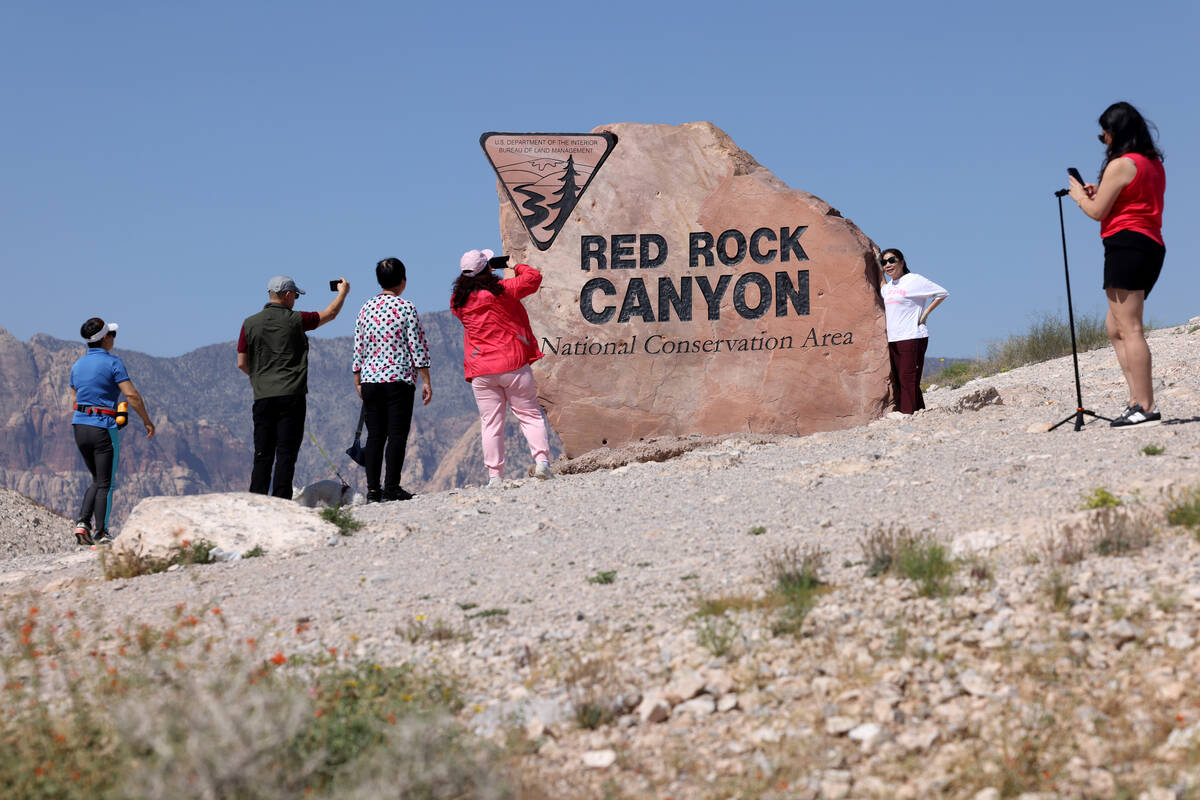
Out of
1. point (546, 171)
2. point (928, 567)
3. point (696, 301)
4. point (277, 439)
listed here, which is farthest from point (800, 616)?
point (546, 171)

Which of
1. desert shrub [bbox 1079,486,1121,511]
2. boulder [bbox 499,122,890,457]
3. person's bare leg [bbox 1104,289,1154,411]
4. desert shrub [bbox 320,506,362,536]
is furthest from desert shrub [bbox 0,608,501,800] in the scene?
boulder [bbox 499,122,890,457]

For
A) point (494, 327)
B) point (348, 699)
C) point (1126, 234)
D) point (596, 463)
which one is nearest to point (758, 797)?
point (348, 699)

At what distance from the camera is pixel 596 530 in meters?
6.52

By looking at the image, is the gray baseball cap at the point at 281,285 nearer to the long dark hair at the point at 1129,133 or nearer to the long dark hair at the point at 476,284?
the long dark hair at the point at 476,284

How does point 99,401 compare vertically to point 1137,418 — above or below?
above

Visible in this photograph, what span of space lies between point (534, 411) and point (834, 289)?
3429 millimetres

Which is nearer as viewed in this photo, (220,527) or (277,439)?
(220,527)

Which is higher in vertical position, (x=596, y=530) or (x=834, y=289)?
(x=834, y=289)

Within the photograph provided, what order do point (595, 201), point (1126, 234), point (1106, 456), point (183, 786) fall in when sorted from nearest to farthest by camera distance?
point (183, 786)
point (1106, 456)
point (1126, 234)
point (595, 201)

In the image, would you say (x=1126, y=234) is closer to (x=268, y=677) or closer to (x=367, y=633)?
(x=367, y=633)

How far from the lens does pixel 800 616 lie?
432cm

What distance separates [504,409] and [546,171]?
10.3 ft

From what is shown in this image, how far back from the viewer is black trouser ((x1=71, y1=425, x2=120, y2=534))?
27.4ft

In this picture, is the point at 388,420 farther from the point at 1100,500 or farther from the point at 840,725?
the point at 840,725
